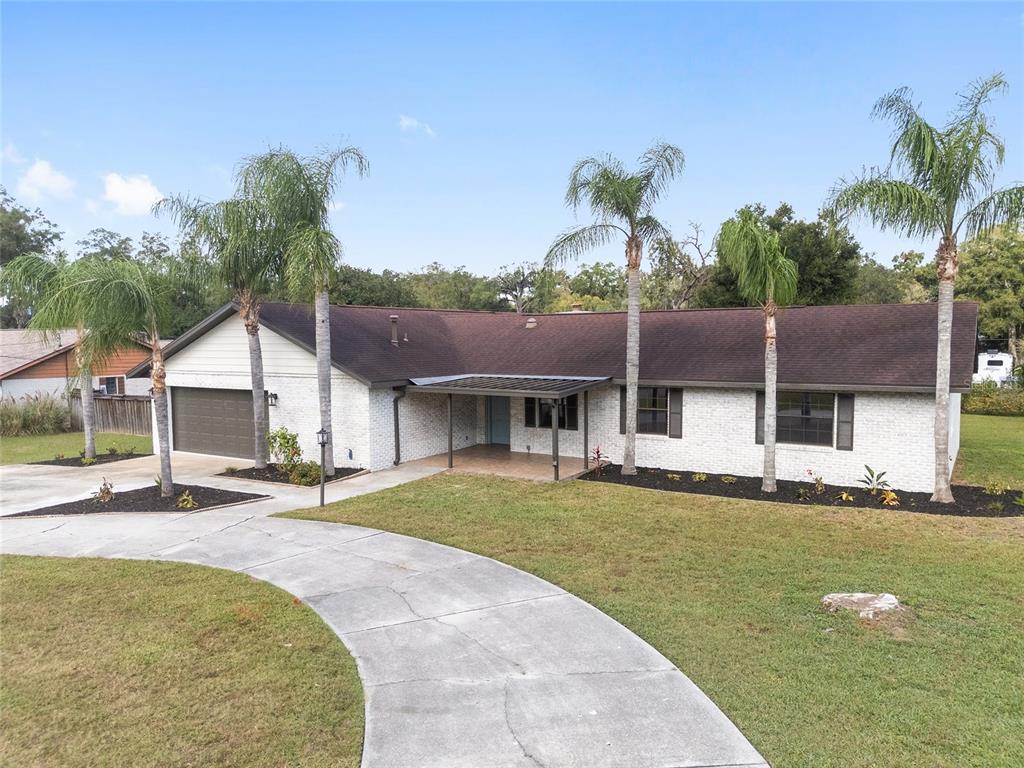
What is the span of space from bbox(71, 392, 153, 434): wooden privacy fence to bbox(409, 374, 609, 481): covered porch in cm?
1304

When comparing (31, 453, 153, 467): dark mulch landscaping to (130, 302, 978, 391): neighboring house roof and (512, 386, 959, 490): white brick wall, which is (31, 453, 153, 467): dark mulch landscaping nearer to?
(130, 302, 978, 391): neighboring house roof

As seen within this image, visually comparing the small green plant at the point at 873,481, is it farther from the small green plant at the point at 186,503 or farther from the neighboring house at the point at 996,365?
the neighboring house at the point at 996,365

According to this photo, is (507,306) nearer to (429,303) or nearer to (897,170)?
(429,303)

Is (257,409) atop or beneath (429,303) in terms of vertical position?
beneath

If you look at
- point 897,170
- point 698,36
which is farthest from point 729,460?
point 698,36

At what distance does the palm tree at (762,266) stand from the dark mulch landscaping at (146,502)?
10.7 metres

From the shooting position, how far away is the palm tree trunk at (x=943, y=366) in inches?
444

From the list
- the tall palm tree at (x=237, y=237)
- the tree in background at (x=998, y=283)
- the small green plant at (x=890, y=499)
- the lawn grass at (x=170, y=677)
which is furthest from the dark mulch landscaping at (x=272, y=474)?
the tree in background at (x=998, y=283)

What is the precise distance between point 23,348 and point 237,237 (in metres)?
20.3

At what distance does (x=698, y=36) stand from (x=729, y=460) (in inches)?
449

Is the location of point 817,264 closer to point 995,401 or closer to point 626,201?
point 995,401

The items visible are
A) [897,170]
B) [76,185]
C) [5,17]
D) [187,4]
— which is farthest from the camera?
[76,185]

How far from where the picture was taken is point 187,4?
14.0 m

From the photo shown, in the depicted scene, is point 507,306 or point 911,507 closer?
point 911,507
